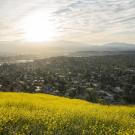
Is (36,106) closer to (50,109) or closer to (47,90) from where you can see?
(50,109)

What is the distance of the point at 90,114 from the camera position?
22.0m

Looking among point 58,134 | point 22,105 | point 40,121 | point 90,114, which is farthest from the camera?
point 22,105

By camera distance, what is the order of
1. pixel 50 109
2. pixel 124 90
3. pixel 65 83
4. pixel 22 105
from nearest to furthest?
pixel 50 109 < pixel 22 105 < pixel 124 90 < pixel 65 83

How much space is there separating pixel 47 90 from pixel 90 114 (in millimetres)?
87013

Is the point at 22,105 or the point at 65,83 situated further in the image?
the point at 65,83

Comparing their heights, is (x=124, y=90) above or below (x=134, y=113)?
below

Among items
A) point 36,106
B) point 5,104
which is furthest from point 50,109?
point 5,104

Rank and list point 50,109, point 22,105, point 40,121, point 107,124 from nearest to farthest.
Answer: point 40,121, point 107,124, point 50,109, point 22,105

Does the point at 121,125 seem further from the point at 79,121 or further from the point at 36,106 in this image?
the point at 36,106

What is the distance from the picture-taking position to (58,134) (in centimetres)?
1686

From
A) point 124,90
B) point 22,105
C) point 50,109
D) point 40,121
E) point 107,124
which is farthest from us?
point 124,90

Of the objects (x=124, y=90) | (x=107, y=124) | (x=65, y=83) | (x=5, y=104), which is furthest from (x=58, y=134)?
(x=65, y=83)

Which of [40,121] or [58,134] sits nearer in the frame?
[58,134]

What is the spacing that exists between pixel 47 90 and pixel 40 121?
295 feet
